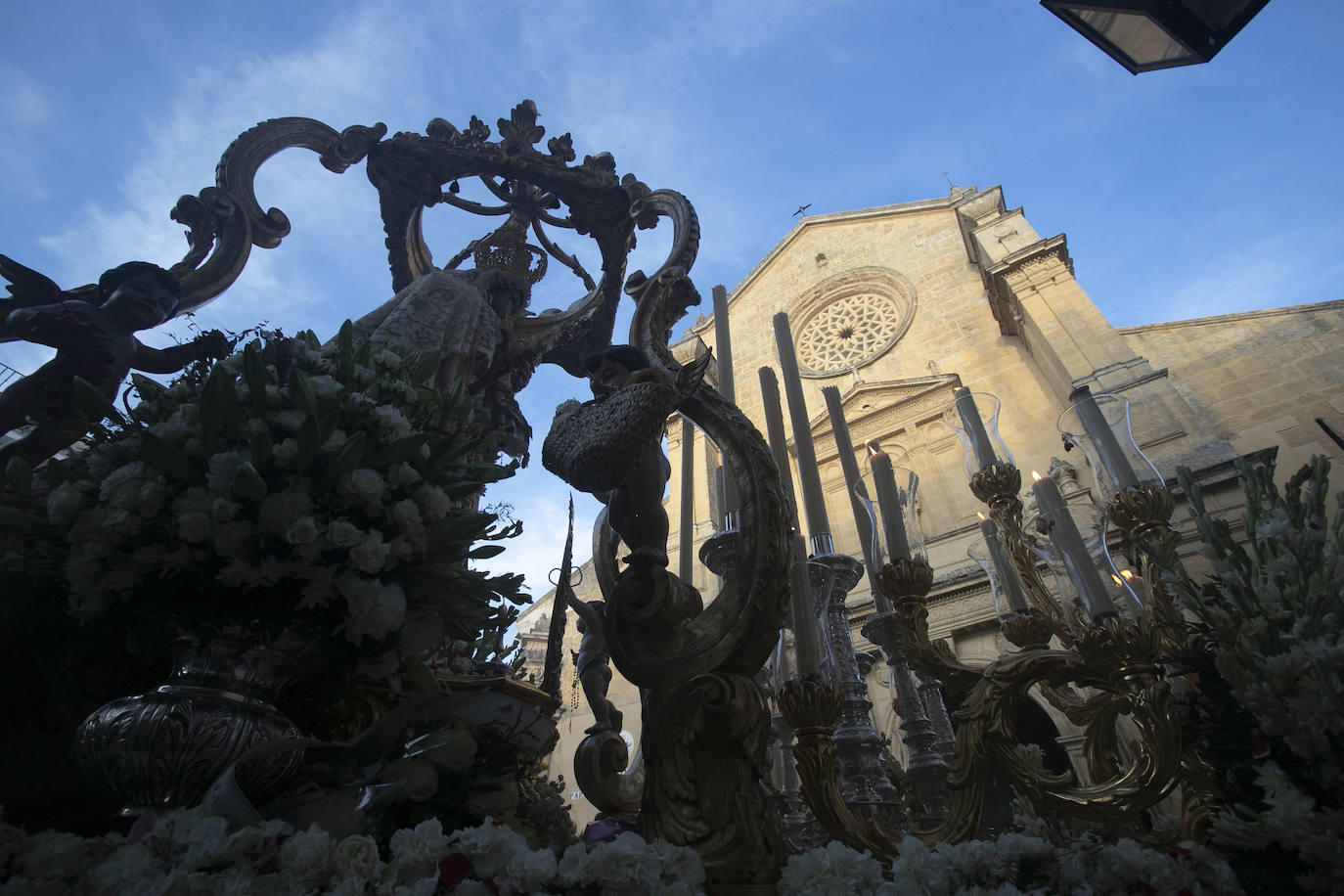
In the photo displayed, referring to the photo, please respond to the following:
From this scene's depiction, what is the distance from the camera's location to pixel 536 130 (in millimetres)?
3197

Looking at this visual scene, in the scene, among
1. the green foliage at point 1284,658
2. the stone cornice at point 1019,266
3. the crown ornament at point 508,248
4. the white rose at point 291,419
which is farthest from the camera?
the stone cornice at point 1019,266

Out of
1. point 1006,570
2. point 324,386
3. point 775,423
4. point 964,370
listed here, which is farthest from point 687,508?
point 964,370

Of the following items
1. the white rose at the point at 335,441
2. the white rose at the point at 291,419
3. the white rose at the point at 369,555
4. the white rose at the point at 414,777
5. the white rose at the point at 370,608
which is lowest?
the white rose at the point at 414,777

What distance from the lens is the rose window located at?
13797 mm

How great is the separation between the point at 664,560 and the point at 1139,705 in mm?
1080

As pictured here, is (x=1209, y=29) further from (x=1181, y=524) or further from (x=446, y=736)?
(x=1181, y=524)

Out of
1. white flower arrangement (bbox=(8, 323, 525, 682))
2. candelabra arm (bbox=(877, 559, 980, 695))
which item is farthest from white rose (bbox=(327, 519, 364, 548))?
candelabra arm (bbox=(877, 559, 980, 695))

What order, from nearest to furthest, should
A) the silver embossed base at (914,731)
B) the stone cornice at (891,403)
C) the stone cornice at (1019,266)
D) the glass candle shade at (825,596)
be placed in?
the silver embossed base at (914,731)
the glass candle shade at (825,596)
the stone cornice at (1019,266)
the stone cornice at (891,403)

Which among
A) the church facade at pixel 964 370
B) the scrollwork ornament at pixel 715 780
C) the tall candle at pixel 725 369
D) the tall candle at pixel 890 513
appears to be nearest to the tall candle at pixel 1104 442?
the tall candle at pixel 890 513

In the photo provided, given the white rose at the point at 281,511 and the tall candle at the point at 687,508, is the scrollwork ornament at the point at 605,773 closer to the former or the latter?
the white rose at the point at 281,511

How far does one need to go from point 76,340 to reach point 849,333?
14.2 metres

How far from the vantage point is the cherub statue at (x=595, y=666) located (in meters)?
1.94

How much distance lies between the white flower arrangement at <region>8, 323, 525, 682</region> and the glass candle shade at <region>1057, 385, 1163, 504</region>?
6.75 ft

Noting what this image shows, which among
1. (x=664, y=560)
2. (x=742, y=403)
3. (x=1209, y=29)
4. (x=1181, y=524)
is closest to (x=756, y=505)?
(x=664, y=560)
